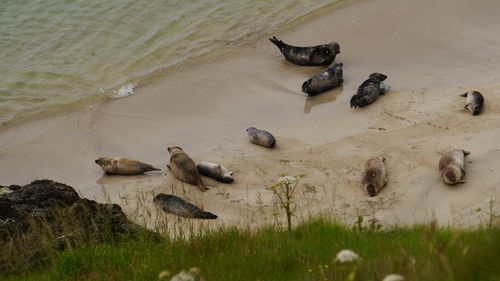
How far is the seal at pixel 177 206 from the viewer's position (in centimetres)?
894

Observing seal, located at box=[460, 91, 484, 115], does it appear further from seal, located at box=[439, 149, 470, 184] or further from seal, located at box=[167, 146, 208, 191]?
seal, located at box=[167, 146, 208, 191]

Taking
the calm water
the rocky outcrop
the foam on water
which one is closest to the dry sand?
the foam on water

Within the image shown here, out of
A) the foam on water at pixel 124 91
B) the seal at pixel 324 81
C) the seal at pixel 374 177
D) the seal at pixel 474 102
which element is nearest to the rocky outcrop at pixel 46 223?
the seal at pixel 374 177

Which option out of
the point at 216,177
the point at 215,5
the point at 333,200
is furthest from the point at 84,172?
the point at 215,5

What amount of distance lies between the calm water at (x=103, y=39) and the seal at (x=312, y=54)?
1.99m

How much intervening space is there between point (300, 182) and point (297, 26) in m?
7.90

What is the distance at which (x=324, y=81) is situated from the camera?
1308 centimetres

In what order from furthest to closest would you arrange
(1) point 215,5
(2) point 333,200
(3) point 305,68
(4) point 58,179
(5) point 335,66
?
(1) point 215,5, (3) point 305,68, (5) point 335,66, (4) point 58,179, (2) point 333,200

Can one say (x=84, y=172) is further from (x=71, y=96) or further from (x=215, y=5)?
(x=215, y=5)

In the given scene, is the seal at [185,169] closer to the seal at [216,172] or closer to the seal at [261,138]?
the seal at [216,172]

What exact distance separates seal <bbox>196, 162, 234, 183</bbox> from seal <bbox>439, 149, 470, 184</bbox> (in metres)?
3.11

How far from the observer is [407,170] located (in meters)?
9.84

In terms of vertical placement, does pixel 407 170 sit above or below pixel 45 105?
below

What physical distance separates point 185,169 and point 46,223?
3.62 meters
